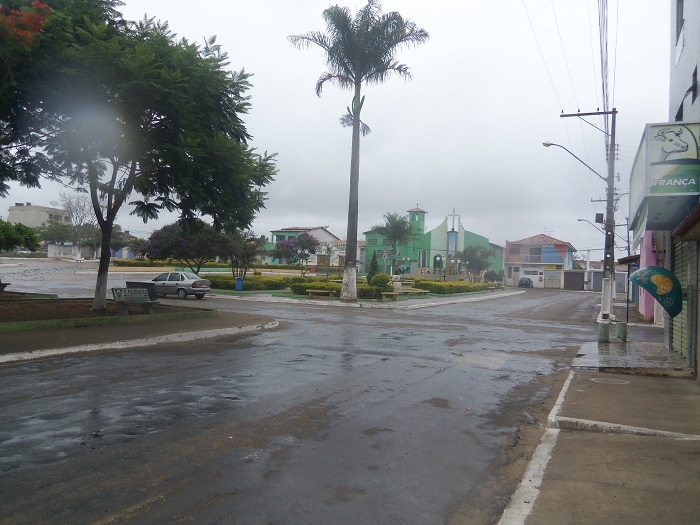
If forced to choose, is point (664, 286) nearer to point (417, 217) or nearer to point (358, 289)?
point (358, 289)

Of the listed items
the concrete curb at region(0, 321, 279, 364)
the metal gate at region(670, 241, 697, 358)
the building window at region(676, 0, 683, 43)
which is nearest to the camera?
the concrete curb at region(0, 321, 279, 364)

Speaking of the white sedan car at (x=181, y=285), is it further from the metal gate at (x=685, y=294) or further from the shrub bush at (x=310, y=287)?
the metal gate at (x=685, y=294)

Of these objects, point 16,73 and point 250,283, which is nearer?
point 16,73

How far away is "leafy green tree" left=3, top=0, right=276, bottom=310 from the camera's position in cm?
1320

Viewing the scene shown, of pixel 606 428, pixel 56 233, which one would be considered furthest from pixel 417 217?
pixel 606 428

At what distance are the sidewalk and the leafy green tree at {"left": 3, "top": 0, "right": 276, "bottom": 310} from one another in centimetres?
1106

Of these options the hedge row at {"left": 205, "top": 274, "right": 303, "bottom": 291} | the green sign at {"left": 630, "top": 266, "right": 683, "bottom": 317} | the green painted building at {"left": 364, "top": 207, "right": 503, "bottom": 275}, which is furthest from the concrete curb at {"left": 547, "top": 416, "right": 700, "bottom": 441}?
the green painted building at {"left": 364, "top": 207, "right": 503, "bottom": 275}

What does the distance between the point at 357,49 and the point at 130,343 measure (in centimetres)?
2202

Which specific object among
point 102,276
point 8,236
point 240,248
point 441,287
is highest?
point 240,248

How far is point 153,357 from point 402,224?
2193 inches

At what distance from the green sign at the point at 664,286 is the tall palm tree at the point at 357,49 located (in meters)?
19.1

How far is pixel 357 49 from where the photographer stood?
30.2 metres

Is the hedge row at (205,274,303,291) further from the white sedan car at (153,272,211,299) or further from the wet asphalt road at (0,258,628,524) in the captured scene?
the wet asphalt road at (0,258,628,524)

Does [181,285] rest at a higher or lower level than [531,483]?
higher
